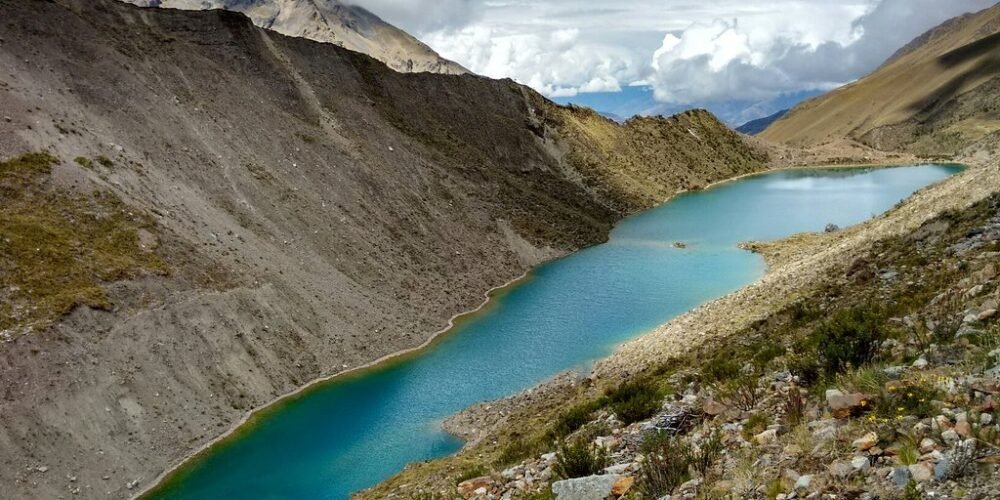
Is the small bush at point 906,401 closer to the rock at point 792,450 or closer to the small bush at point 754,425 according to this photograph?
the rock at point 792,450

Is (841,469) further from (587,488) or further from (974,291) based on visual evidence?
(974,291)

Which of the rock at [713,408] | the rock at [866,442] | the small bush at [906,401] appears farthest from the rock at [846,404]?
the rock at [713,408]

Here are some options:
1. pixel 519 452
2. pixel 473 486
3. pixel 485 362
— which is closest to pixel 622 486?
pixel 473 486

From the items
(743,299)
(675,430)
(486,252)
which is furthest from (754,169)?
(675,430)

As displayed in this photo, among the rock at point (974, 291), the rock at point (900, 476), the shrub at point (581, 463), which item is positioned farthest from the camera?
the rock at point (974, 291)

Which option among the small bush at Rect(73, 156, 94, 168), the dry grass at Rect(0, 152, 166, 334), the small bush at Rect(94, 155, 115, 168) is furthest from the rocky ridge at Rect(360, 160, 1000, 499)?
the small bush at Rect(94, 155, 115, 168)
